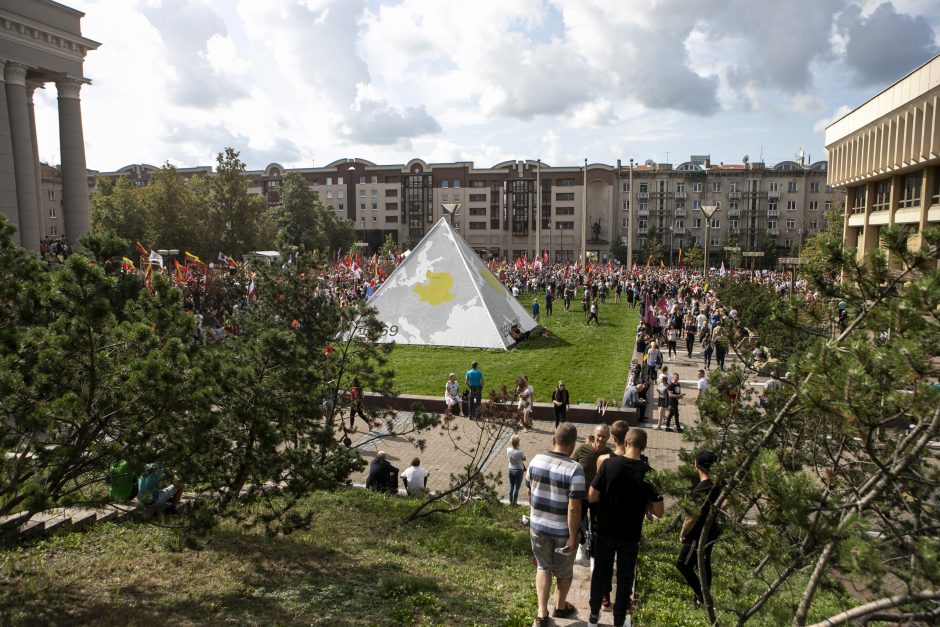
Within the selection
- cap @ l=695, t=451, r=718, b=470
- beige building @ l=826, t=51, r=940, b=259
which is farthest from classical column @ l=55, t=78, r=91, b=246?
beige building @ l=826, t=51, r=940, b=259

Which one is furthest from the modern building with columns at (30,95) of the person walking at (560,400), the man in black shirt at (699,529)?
the man in black shirt at (699,529)

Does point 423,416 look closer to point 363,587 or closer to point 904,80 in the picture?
point 363,587

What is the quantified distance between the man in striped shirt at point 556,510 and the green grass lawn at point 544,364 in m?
11.9

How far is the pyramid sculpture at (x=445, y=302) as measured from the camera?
23688 mm

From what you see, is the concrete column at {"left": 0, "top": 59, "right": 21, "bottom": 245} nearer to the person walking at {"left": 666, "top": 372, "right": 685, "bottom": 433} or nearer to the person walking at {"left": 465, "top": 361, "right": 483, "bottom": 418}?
the person walking at {"left": 465, "top": 361, "right": 483, "bottom": 418}

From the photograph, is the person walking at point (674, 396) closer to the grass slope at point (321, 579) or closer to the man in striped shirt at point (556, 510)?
the grass slope at point (321, 579)

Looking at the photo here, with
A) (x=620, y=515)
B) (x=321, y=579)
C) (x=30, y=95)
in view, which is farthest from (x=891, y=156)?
(x=30, y=95)

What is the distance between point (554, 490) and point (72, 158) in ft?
127

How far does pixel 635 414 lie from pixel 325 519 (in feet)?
28.3

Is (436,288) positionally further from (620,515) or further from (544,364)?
(620,515)

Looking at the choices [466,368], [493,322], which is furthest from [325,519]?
[493,322]

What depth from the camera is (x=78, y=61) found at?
34594 millimetres

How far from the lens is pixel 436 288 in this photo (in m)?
24.8

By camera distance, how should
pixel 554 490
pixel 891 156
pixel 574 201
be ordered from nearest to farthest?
pixel 554 490 < pixel 891 156 < pixel 574 201
